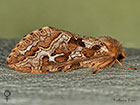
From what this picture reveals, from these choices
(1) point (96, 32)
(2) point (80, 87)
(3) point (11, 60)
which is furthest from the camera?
(1) point (96, 32)

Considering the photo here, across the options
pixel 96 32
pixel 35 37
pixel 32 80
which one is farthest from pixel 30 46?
pixel 96 32

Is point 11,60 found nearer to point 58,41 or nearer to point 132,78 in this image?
point 58,41

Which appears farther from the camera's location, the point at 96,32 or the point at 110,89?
the point at 96,32

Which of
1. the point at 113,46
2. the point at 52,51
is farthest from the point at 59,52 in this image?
the point at 113,46

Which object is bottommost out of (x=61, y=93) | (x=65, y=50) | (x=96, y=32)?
(x=61, y=93)

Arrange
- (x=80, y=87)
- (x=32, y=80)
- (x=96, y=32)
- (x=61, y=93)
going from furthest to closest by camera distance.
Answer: (x=96, y=32) < (x=32, y=80) < (x=80, y=87) < (x=61, y=93)

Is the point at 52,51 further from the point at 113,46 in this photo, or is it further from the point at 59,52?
the point at 113,46

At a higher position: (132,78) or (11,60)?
(11,60)
